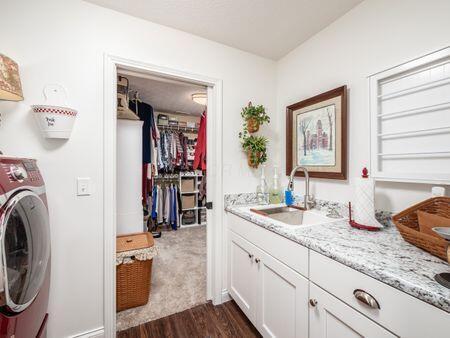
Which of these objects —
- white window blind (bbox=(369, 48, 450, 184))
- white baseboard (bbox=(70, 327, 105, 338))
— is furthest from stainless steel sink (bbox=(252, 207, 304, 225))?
white baseboard (bbox=(70, 327, 105, 338))

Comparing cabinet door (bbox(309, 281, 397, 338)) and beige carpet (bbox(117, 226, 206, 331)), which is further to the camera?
beige carpet (bbox(117, 226, 206, 331))

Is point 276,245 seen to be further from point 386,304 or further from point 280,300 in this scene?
point 386,304

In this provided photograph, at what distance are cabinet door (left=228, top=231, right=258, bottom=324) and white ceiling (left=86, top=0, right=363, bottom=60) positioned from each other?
1.67 metres

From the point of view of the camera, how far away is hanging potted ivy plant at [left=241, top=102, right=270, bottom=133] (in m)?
1.84

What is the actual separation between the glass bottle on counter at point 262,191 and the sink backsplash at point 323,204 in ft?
0.15

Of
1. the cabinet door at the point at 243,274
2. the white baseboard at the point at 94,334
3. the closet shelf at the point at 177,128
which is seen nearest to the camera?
the white baseboard at the point at 94,334

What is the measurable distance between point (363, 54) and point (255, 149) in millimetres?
1001

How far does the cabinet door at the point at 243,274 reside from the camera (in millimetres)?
1450

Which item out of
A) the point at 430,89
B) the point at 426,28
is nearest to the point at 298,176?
the point at 430,89

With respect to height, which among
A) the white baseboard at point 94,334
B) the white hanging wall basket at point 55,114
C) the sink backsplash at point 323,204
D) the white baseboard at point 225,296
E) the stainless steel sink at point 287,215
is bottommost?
the white baseboard at point 225,296

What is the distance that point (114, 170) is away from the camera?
143 cm

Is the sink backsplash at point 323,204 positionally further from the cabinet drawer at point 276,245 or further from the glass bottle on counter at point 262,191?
the cabinet drawer at point 276,245

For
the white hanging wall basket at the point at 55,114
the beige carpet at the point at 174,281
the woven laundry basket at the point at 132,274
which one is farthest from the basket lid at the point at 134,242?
the white hanging wall basket at the point at 55,114

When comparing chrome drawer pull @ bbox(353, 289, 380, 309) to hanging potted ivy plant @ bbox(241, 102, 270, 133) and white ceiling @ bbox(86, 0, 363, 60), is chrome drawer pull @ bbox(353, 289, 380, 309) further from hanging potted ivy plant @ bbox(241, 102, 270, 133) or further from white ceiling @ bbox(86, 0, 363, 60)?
white ceiling @ bbox(86, 0, 363, 60)
